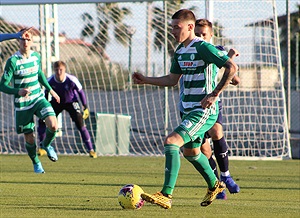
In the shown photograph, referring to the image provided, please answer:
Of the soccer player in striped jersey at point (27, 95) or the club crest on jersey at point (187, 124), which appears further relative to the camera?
the soccer player in striped jersey at point (27, 95)

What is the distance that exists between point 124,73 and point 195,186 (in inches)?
359

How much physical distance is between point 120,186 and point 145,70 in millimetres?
8718

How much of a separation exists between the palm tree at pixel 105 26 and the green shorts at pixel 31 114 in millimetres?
7061

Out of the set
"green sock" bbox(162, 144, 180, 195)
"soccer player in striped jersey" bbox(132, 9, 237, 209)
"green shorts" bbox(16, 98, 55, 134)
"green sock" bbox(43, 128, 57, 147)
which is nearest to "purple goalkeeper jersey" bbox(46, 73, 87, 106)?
"green sock" bbox(43, 128, 57, 147)

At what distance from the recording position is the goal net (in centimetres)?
1603

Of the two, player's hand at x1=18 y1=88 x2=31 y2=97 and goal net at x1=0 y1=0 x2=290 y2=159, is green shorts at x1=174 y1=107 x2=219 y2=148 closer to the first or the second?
player's hand at x1=18 y1=88 x2=31 y2=97

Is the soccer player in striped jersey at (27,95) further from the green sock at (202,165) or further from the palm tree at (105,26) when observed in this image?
the palm tree at (105,26)

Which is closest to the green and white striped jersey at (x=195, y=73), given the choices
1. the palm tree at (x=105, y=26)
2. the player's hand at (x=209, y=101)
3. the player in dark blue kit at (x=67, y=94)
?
the player's hand at (x=209, y=101)

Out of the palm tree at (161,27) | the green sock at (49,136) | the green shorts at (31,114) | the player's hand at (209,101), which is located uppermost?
the palm tree at (161,27)

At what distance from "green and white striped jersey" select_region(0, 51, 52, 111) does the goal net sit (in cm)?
453

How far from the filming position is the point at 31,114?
11.6m

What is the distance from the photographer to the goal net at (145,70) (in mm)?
16031

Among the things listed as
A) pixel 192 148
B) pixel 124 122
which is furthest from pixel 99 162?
pixel 192 148

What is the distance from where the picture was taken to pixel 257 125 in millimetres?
16703
